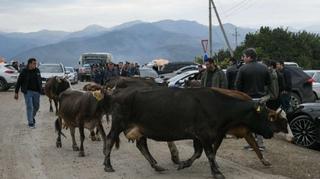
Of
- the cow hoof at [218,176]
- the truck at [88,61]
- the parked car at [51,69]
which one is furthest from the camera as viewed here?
the truck at [88,61]

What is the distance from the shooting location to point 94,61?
195 ft

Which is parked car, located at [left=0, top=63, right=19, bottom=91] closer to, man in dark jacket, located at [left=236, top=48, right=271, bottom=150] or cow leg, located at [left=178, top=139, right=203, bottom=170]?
man in dark jacket, located at [left=236, top=48, right=271, bottom=150]

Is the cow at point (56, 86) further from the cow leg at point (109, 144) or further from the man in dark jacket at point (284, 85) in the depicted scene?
the cow leg at point (109, 144)

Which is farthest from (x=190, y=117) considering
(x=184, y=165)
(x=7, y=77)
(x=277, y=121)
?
(x=7, y=77)

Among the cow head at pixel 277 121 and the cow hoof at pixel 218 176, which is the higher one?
the cow head at pixel 277 121

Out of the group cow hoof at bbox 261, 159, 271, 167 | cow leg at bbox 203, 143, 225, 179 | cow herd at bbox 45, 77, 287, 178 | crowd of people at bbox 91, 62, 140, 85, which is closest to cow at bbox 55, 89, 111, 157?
cow herd at bbox 45, 77, 287, 178

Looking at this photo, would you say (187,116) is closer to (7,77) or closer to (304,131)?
(304,131)

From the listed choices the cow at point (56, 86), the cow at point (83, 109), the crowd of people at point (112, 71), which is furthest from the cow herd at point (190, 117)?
the crowd of people at point (112, 71)

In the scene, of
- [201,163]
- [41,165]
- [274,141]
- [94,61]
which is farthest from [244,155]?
[94,61]

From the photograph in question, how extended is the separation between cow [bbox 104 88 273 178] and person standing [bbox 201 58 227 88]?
3.26m

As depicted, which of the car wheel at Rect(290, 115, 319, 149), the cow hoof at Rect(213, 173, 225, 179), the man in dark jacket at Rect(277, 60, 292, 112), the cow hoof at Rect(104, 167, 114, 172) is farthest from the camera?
the man in dark jacket at Rect(277, 60, 292, 112)

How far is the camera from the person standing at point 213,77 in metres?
13.7

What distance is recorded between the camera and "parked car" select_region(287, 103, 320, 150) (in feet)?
45.2

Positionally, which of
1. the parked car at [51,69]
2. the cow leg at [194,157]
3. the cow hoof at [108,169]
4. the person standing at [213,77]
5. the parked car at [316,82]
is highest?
the person standing at [213,77]
